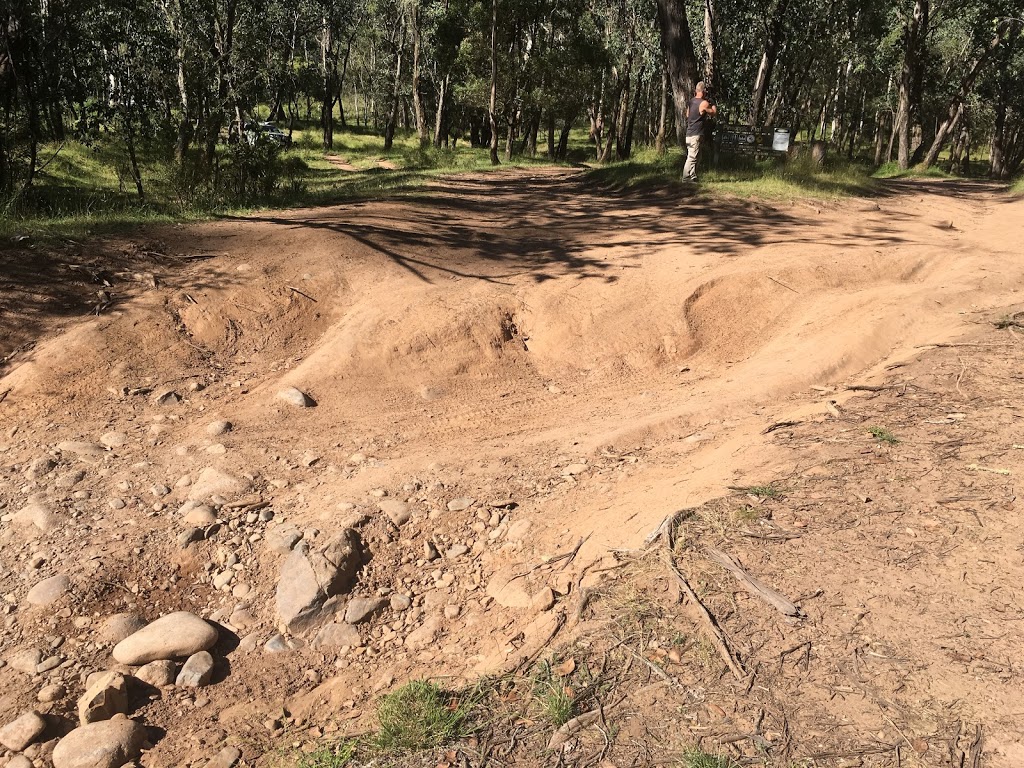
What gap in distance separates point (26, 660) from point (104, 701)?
588mm

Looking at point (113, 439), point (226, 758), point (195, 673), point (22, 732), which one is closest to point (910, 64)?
point (113, 439)

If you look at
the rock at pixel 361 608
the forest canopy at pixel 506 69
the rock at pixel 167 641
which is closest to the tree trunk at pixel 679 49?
the forest canopy at pixel 506 69

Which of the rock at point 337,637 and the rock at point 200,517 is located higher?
the rock at point 200,517

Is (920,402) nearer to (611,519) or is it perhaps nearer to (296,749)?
(611,519)

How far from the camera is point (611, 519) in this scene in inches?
145

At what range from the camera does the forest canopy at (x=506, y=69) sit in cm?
983

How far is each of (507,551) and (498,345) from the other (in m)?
2.76

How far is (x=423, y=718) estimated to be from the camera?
2.53 meters

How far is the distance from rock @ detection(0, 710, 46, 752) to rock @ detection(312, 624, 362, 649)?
1135mm

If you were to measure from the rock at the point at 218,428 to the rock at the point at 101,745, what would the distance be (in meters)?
2.29

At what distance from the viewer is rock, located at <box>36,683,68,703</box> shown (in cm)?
315

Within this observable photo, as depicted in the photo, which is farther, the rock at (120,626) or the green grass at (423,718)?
the rock at (120,626)

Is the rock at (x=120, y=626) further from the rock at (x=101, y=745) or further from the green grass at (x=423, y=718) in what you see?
the green grass at (x=423, y=718)

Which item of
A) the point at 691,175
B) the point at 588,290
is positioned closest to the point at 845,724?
the point at 588,290
